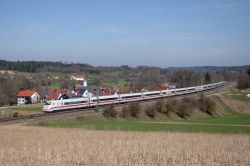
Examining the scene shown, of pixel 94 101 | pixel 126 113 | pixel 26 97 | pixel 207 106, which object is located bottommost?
pixel 207 106

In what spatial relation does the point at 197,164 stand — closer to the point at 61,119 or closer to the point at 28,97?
the point at 61,119

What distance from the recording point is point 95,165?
1468cm

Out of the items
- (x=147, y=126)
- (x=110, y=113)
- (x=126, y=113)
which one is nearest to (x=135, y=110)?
(x=126, y=113)

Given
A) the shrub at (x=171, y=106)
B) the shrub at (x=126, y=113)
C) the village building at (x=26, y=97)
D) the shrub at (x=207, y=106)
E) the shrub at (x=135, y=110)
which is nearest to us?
the shrub at (x=126, y=113)

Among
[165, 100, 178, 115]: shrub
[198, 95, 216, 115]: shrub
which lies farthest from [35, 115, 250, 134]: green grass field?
[198, 95, 216, 115]: shrub

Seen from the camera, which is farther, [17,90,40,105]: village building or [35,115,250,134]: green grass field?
[17,90,40,105]: village building

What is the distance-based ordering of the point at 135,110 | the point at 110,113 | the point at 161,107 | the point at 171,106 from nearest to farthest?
the point at 110,113, the point at 135,110, the point at 161,107, the point at 171,106

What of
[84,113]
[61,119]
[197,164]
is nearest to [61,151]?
[197,164]

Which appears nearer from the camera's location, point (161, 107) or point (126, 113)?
point (126, 113)

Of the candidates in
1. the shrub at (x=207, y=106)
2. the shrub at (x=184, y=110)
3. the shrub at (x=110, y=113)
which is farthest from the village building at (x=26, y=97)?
the shrub at (x=110, y=113)

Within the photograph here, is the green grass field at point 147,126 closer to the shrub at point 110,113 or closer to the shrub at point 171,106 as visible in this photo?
the shrub at point 110,113

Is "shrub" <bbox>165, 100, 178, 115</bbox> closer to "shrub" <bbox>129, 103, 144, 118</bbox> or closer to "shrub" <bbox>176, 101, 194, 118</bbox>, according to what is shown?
"shrub" <bbox>176, 101, 194, 118</bbox>

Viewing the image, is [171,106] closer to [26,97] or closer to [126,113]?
[126,113]

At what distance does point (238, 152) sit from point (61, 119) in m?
32.7
